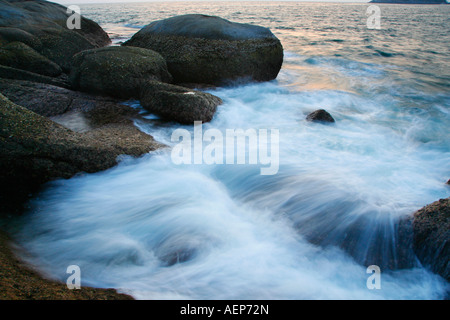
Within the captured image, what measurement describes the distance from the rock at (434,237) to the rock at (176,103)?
3.34m

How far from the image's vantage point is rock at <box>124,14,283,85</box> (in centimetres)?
652

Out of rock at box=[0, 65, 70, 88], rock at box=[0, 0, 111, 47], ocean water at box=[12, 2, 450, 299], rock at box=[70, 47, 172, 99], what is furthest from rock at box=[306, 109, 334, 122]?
rock at box=[0, 0, 111, 47]

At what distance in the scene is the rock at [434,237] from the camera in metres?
2.17

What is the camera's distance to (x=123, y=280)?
2072 millimetres

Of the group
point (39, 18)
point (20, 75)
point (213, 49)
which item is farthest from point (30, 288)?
point (39, 18)

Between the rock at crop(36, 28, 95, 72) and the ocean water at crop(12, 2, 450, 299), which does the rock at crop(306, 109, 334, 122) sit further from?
the rock at crop(36, 28, 95, 72)

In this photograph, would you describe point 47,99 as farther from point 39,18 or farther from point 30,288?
point 39,18

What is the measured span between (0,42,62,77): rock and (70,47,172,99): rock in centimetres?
83

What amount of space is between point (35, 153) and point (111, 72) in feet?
9.48

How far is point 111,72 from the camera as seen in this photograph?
16.8 feet

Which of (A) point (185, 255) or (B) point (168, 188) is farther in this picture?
(B) point (168, 188)

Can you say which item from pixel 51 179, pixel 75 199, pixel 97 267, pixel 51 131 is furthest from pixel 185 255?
pixel 51 131
